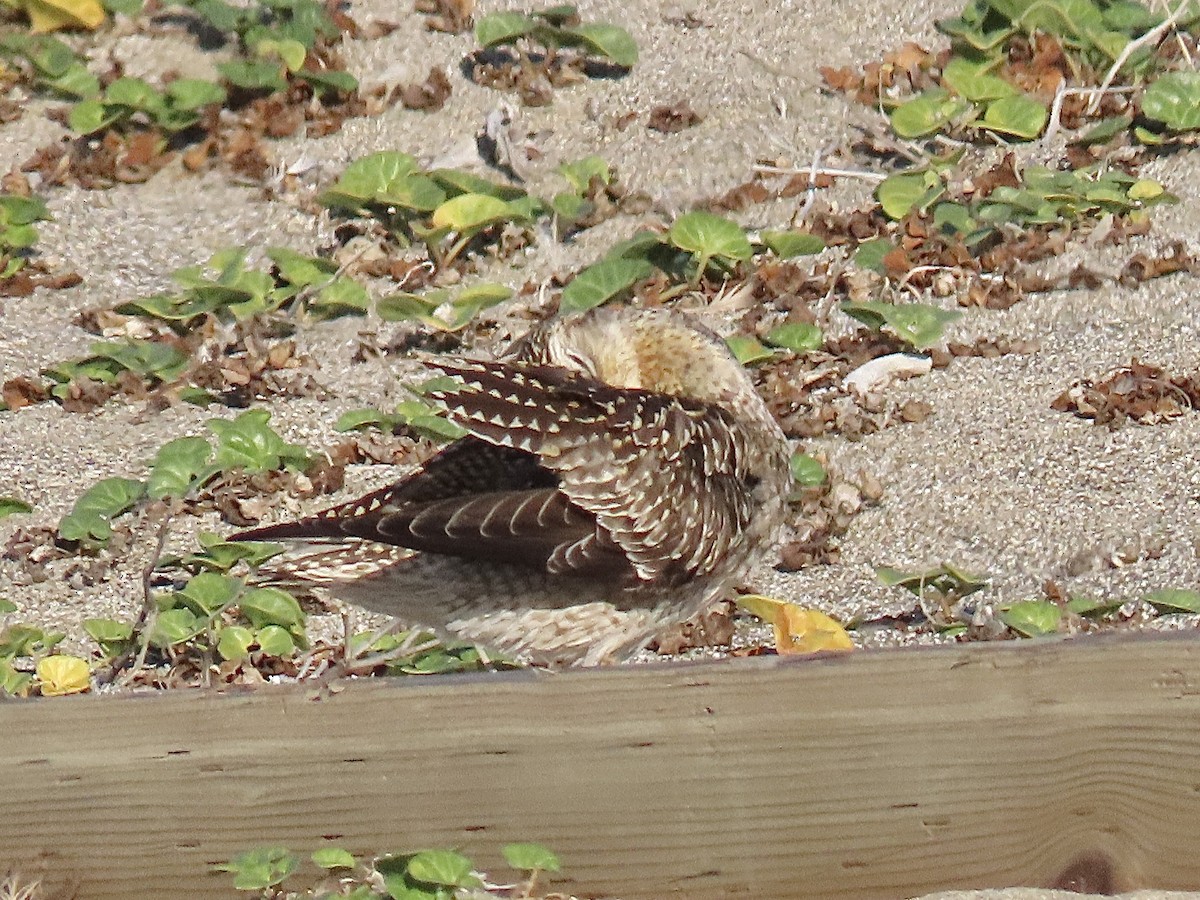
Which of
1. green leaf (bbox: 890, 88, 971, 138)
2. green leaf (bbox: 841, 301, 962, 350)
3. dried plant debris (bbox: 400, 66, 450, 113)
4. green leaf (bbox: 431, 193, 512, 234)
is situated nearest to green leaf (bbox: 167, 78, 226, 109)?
dried plant debris (bbox: 400, 66, 450, 113)

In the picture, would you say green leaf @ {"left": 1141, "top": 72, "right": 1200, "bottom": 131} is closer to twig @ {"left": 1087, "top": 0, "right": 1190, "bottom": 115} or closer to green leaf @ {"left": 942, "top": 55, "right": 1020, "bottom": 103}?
twig @ {"left": 1087, "top": 0, "right": 1190, "bottom": 115}

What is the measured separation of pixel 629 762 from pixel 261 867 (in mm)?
602

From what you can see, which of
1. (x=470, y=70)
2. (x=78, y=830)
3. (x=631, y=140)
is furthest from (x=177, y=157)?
(x=78, y=830)

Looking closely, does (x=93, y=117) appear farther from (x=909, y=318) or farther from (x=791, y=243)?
(x=909, y=318)

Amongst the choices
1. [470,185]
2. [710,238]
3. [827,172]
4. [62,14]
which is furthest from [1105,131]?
[62,14]

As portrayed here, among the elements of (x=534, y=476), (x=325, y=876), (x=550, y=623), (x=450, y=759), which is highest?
(x=450, y=759)

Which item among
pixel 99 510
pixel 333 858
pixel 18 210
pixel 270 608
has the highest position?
pixel 333 858

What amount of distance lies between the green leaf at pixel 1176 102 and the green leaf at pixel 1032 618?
3.39 m

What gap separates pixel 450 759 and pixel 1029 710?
93 cm

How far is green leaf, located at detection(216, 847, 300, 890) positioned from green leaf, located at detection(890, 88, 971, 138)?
210 inches

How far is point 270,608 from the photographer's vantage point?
5.19 metres

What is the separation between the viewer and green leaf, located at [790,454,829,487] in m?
5.78

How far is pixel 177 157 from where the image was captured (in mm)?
8570

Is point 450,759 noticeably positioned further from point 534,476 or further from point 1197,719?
point 534,476
